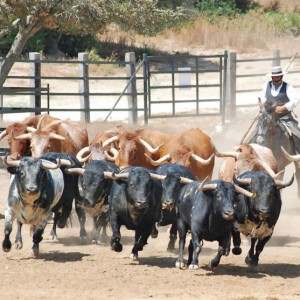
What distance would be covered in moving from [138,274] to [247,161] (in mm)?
2650

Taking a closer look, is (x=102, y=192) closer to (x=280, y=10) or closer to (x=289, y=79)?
(x=289, y=79)

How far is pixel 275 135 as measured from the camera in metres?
16.3

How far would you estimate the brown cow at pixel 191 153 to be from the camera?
14.9 m

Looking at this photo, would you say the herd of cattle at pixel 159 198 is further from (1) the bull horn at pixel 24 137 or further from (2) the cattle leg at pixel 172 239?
(1) the bull horn at pixel 24 137

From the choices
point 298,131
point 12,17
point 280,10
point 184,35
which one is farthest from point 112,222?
point 280,10

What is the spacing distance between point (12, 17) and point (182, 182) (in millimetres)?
8636

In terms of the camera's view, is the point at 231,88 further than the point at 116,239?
Yes

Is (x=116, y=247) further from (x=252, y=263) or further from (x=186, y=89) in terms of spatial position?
(x=186, y=89)

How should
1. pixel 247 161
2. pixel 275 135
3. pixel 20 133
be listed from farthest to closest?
pixel 20 133
pixel 275 135
pixel 247 161

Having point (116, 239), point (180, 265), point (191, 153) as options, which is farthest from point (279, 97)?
point (180, 265)

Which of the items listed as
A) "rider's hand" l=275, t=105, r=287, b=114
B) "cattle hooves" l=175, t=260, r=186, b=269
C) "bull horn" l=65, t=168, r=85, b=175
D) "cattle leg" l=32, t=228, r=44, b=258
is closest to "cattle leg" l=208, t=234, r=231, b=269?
"cattle hooves" l=175, t=260, r=186, b=269

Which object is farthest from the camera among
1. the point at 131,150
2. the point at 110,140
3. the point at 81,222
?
the point at 110,140

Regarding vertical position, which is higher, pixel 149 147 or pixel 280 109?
pixel 280 109

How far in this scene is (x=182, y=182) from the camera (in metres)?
13.2
